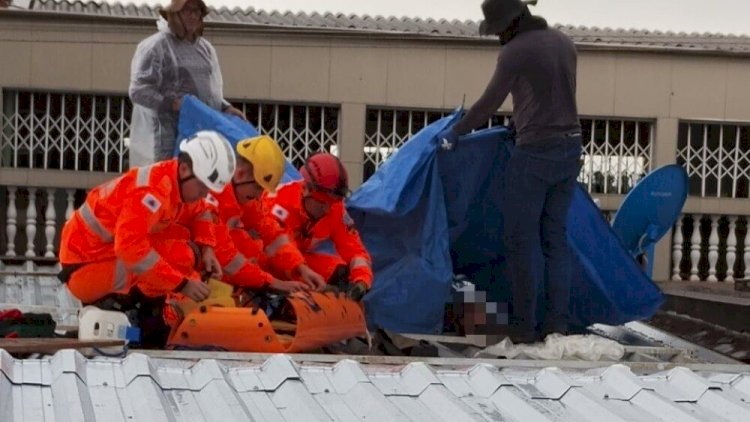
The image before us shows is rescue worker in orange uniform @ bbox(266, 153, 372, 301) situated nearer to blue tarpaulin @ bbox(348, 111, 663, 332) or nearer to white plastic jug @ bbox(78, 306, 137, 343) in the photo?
blue tarpaulin @ bbox(348, 111, 663, 332)

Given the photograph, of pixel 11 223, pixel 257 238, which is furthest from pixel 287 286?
pixel 11 223

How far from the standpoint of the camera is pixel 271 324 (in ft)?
16.6

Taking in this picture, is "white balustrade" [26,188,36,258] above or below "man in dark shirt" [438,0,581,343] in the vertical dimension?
below

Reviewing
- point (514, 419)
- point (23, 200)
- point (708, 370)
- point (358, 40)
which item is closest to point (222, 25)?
point (358, 40)

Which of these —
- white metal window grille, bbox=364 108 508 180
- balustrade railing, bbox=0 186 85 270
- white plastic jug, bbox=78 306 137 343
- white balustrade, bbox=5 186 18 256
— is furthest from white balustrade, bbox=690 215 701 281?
white plastic jug, bbox=78 306 137 343

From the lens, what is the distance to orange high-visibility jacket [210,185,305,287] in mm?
5664

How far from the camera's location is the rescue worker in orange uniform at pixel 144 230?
16.3ft

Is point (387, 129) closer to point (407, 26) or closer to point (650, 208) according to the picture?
point (407, 26)

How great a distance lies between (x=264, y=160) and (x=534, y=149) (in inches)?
45.9

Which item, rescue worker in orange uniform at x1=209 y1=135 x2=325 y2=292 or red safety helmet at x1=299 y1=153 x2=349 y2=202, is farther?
red safety helmet at x1=299 y1=153 x2=349 y2=202

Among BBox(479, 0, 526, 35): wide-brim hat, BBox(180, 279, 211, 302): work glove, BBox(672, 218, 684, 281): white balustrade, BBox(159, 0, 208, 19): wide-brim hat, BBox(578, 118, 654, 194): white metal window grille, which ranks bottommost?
BBox(672, 218, 684, 281): white balustrade

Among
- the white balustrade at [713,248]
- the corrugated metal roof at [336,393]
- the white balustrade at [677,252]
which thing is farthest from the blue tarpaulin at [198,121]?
the white balustrade at [713,248]

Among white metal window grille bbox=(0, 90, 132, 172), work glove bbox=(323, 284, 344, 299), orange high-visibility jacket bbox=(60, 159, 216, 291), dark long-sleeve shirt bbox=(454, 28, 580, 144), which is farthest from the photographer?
white metal window grille bbox=(0, 90, 132, 172)

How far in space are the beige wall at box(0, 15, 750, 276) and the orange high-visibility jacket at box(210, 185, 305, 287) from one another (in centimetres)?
528
